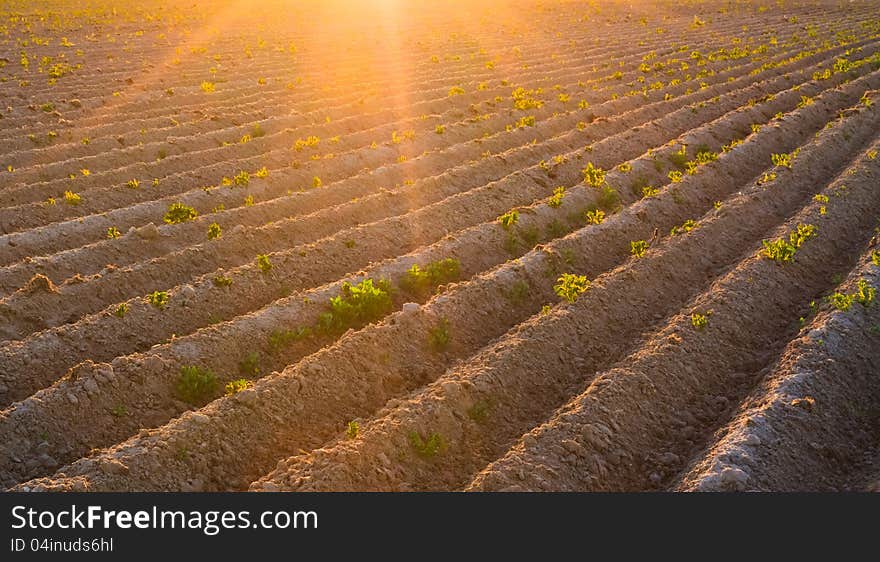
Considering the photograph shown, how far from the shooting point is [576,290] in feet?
34.2

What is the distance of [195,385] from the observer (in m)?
8.52

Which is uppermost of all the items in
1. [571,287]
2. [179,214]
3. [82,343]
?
[179,214]

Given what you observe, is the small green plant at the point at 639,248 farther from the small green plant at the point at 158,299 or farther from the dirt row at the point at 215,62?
the dirt row at the point at 215,62

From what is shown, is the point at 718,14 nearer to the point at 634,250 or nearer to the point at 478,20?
the point at 478,20

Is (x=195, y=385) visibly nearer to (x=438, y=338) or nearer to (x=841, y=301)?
(x=438, y=338)

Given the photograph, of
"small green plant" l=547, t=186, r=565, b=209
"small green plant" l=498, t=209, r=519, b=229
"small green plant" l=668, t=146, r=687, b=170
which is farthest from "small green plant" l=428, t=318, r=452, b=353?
"small green plant" l=668, t=146, r=687, b=170

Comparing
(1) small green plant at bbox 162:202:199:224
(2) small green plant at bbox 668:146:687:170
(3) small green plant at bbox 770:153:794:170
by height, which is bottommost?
(3) small green plant at bbox 770:153:794:170

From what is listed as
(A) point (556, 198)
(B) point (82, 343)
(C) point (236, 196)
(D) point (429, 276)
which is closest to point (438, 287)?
(D) point (429, 276)

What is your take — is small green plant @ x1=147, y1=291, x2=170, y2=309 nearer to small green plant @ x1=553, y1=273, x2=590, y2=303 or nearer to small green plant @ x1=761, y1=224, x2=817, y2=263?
small green plant @ x1=553, y1=273, x2=590, y2=303

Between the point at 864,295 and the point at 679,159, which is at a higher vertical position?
the point at 679,159

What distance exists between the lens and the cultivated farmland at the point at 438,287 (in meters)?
7.61

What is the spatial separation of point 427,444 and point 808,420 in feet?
12.8

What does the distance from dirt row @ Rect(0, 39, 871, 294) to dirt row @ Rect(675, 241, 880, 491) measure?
7462 millimetres

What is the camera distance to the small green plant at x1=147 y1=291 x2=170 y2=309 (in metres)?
9.93
